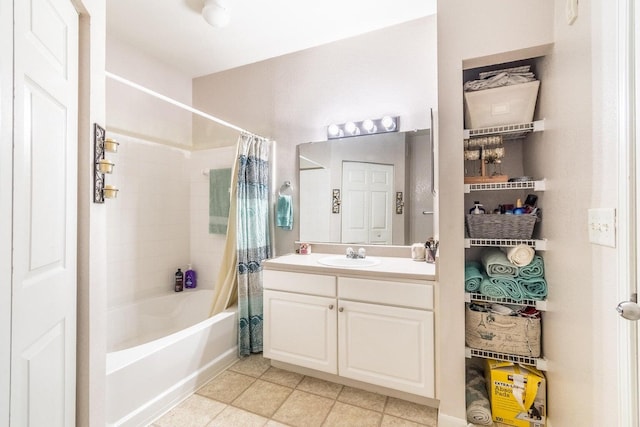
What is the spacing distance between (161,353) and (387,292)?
4.39 feet

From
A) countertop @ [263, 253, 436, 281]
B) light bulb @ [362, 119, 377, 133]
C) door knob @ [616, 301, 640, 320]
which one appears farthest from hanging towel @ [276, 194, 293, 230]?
door knob @ [616, 301, 640, 320]

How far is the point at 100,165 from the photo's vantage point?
1127 millimetres

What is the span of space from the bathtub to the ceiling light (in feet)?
6.98

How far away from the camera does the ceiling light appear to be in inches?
74.0

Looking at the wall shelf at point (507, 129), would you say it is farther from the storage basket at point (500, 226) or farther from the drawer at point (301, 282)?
the drawer at point (301, 282)

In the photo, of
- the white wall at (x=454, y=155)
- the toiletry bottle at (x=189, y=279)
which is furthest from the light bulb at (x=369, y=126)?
the toiletry bottle at (x=189, y=279)

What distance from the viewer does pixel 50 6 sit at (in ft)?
2.97

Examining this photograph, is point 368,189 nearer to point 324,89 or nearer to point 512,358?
point 324,89

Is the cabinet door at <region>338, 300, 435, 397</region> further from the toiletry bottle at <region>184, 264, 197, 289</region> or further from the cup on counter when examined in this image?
the toiletry bottle at <region>184, 264, 197, 289</region>

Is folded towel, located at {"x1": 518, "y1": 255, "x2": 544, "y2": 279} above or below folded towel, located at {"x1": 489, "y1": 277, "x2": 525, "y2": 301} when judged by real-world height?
above

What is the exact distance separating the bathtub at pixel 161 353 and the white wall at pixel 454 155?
1.47m

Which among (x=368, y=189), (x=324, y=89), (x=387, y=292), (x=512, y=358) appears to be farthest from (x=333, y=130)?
(x=512, y=358)

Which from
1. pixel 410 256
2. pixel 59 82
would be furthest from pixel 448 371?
pixel 59 82

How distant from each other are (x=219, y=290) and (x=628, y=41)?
2484 millimetres
